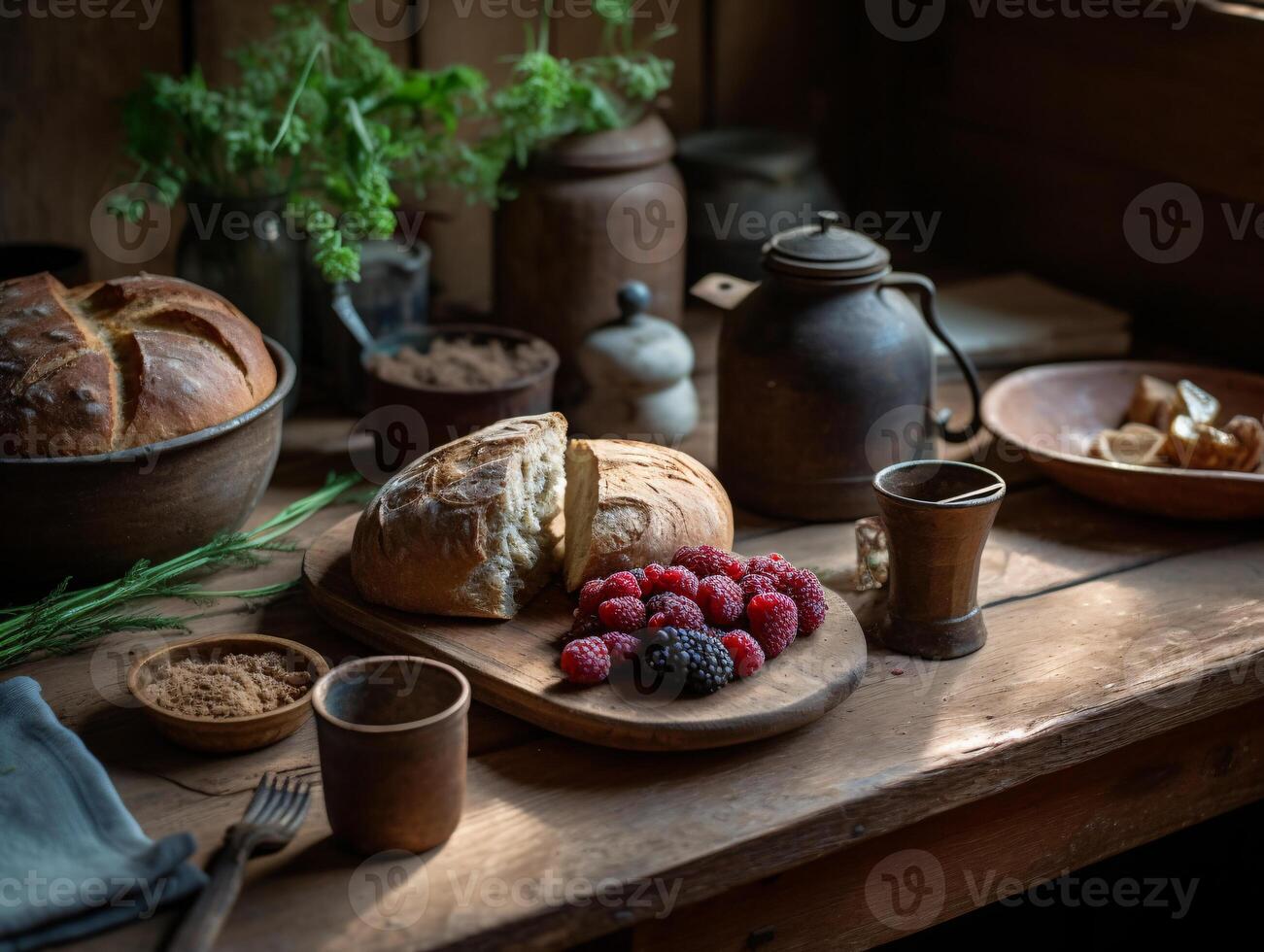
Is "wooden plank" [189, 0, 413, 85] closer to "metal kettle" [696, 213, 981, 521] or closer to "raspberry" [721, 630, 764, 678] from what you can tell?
"metal kettle" [696, 213, 981, 521]

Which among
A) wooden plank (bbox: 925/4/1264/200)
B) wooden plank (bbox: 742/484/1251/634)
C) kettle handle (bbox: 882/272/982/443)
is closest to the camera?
wooden plank (bbox: 742/484/1251/634)

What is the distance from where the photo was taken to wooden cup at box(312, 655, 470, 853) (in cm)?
105

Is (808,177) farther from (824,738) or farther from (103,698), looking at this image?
(103,698)

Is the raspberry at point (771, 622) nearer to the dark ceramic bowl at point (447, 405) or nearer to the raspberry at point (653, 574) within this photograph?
the raspberry at point (653, 574)

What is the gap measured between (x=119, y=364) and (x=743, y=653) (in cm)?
77

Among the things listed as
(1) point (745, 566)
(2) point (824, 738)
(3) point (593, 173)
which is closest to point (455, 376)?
(3) point (593, 173)

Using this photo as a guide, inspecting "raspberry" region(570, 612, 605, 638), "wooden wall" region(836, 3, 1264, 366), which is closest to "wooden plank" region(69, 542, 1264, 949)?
"raspberry" region(570, 612, 605, 638)

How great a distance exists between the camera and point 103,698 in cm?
133

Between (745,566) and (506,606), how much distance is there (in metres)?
0.26

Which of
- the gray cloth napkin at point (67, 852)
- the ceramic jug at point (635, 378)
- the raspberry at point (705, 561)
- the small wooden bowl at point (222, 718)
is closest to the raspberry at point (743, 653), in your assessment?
the raspberry at point (705, 561)

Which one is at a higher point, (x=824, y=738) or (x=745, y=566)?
(x=745, y=566)

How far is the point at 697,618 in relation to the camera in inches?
50.4

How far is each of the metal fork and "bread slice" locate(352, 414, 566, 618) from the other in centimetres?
26

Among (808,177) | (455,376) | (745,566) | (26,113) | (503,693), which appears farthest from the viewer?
(808,177)
